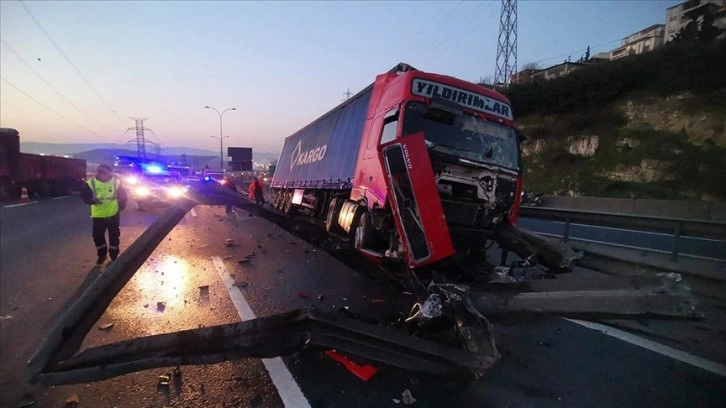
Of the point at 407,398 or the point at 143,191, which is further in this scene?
the point at 143,191

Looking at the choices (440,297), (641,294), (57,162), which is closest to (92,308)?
(440,297)

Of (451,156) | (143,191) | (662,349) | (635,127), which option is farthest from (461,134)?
(635,127)

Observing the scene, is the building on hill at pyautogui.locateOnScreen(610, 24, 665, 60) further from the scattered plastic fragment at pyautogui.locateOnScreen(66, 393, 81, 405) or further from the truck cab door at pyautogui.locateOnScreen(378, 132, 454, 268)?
the scattered plastic fragment at pyautogui.locateOnScreen(66, 393, 81, 405)

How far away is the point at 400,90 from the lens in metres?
6.44

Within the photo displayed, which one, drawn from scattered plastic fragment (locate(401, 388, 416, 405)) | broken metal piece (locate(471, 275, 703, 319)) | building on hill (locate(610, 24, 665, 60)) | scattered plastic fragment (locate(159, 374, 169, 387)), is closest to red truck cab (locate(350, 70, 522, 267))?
broken metal piece (locate(471, 275, 703, 319))

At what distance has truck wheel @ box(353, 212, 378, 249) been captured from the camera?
620 centimetres

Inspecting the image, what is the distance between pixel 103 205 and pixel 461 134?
6.87m

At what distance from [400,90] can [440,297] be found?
3986 millimetres

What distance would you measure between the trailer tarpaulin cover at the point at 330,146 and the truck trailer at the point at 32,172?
15.4 meters

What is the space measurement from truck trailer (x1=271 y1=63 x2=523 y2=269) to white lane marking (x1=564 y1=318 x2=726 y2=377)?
1.78 m

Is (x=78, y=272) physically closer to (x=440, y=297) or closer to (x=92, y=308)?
(x=92, y=308)

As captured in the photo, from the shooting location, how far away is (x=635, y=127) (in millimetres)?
24766

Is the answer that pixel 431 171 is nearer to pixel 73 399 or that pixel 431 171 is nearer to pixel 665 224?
pixel 73 399

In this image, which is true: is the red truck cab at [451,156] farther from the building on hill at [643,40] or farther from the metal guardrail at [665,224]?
the building on hill at [643,40]
